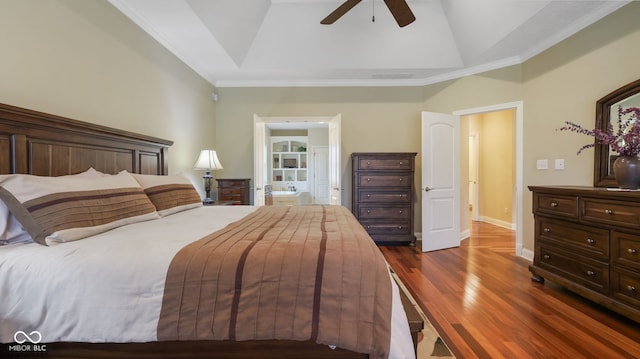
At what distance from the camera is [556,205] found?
2.49 metres

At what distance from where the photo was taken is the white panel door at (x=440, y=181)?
3846 millimetres

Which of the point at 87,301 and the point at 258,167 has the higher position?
the point at 258,167

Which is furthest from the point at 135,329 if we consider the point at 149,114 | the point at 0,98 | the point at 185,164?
the point at 185,164

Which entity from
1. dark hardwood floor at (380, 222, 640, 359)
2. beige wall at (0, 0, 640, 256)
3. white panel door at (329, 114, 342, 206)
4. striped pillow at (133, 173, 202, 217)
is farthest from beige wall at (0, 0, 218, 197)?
dark hardwood floor at (380, 222, 640, 359)

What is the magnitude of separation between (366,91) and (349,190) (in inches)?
65.0

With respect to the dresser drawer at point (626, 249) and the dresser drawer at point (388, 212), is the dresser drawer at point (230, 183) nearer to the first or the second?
the dresser drawer at point (388, 212)

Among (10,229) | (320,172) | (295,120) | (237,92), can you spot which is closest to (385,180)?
(295,120)

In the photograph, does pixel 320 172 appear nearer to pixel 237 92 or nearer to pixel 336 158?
pixel 336 158

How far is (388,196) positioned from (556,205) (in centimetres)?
192

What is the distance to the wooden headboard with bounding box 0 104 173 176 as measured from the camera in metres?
1.48

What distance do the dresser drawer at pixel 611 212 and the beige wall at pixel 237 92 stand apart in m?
0.83

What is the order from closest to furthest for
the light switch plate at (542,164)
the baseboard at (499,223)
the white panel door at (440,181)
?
the light switch plate at (542,164)
the white panel door at (440,181)
the baseboard at (499,223)

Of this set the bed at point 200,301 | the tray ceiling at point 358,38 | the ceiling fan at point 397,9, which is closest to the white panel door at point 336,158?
the tray ceiling at point 358,38

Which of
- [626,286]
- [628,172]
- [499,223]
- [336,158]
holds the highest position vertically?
[336,158]
